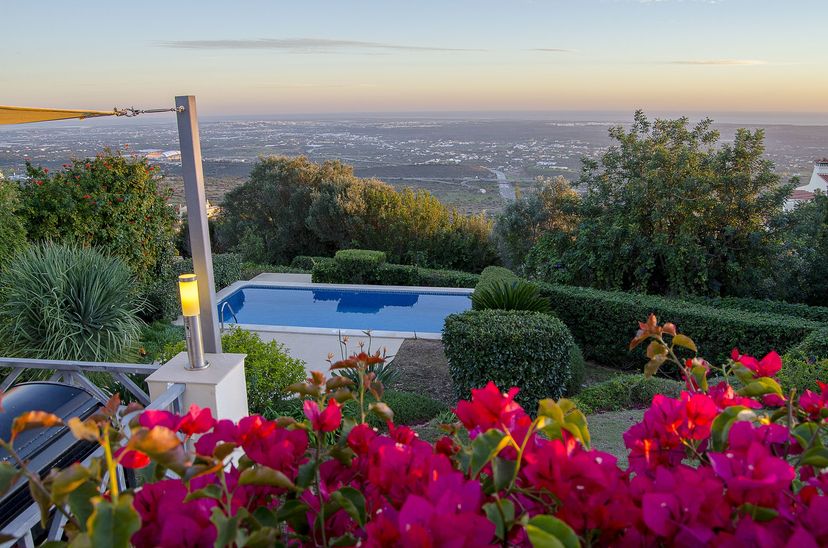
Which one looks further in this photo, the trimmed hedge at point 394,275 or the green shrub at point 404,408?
the trimmed hedge at point 394,275

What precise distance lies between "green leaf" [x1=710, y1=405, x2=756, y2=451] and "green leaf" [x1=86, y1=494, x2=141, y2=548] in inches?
33.9

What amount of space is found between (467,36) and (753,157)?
12163 millimetres

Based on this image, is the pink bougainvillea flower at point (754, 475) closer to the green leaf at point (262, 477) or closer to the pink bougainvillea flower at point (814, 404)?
the pink bougainvillea flower at point (814, 404)

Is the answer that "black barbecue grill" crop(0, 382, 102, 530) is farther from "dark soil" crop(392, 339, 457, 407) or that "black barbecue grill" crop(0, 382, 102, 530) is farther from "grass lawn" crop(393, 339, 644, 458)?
"dark soil" crop(392, 339, 457, 407)

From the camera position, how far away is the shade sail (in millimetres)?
3428

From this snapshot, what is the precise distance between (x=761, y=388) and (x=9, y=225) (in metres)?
9.42

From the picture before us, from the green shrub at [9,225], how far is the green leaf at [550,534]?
345 inches

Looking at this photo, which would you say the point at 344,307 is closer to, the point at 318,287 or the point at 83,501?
the point at 318,287

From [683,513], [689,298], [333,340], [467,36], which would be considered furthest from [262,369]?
[467,36]

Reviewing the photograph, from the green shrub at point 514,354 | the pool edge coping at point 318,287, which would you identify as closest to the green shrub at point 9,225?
the pool edge coping at point 318,287

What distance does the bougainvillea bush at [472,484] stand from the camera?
2.23 ft

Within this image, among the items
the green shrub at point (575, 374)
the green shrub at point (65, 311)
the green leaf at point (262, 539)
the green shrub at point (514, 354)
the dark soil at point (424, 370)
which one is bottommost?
the dark soil at point (424, 370)

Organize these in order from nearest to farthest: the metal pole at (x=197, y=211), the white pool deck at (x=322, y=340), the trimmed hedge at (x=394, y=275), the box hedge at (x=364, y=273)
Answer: the metal pole at (x=197, y=211)
the white pool deck at (x=322, y=340)
the trimmed hedge at (x=394, y=275)
the box hedge at (x=364, y=273)

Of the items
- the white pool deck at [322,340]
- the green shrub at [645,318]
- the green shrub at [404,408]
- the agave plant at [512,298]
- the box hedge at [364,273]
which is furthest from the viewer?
the box hedge at [364,273]
